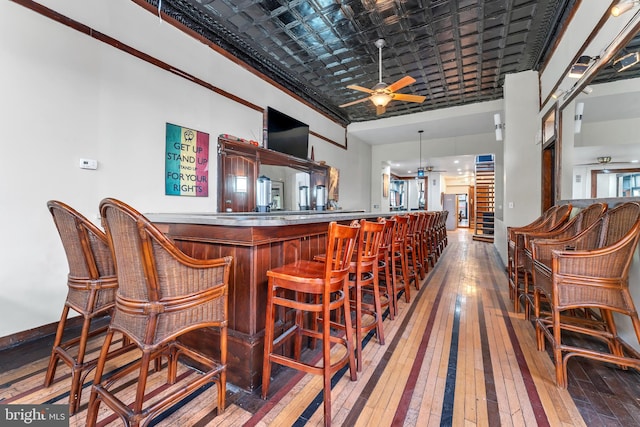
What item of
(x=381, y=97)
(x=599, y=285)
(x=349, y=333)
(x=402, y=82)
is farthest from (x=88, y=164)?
(x=599, y=285)

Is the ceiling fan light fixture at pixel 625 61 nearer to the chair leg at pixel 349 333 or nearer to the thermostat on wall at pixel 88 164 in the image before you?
the chair leg at pixel 349 333

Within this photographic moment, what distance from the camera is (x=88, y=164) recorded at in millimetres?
2723

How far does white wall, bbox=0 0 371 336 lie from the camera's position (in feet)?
7.45

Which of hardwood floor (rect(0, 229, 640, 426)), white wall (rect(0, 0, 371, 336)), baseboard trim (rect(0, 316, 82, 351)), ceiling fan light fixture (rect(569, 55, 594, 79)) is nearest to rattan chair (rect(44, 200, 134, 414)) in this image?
hardwood floor (rect(0, 229, 640, 426))

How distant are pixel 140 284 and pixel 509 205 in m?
5.92

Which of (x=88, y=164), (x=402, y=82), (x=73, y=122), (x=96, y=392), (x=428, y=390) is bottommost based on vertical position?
(x=428, y=390)

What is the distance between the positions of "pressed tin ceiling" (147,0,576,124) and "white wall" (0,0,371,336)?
78cm

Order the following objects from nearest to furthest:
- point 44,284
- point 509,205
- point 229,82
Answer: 1. point 44,284
2. point 229,82
3. point 509,205

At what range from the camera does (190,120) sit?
377cm

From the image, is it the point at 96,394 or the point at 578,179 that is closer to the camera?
the point at 96,394

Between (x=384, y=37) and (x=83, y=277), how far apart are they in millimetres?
4796

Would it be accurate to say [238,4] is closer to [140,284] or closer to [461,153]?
[140,284]

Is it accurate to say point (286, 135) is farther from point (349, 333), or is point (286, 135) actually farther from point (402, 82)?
point (349, 333)

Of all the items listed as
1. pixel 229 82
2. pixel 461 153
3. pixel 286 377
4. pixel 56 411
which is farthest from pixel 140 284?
pixel 461 153
